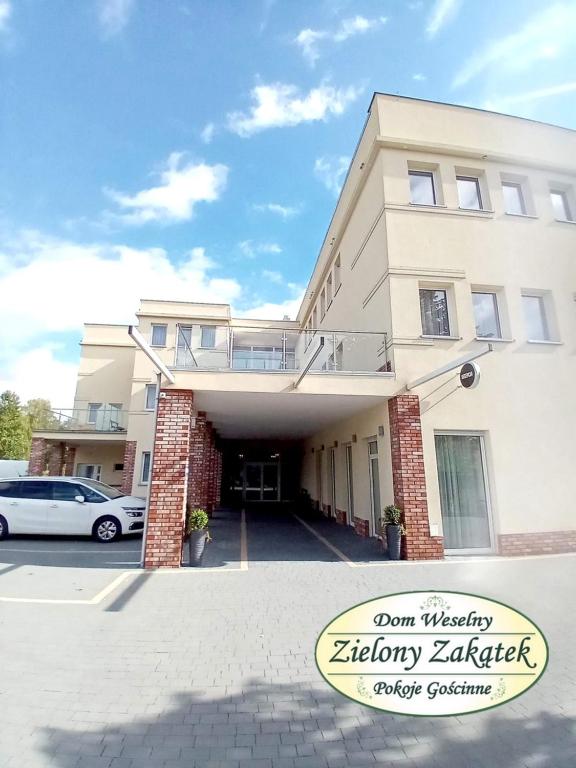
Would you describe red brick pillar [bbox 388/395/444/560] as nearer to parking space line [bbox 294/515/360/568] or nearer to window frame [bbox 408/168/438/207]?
parking space line [bbox 294/515/360/568]

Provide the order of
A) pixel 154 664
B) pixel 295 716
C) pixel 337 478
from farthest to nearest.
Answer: pixel 337 478, pixel 154 664, pixel 295 716

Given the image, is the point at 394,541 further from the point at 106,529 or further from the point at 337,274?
the point at 337,274

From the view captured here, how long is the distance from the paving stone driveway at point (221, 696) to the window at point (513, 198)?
8.72 metres

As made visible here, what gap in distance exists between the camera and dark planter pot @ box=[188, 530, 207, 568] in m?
7.14

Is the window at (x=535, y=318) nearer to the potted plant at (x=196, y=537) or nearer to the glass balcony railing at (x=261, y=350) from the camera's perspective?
the glass balcony railing at (x=261, y=350)

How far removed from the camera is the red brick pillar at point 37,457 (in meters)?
17.0

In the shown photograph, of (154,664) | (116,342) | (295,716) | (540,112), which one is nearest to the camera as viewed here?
(295,716)

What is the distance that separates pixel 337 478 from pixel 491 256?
8283 millimetres

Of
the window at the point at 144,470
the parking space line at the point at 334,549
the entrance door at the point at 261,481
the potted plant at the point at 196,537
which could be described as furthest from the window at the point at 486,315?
the entrance door at the point at 261,481

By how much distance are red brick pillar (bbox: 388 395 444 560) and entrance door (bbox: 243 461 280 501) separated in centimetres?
1485

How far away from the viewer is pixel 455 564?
7.18 metres

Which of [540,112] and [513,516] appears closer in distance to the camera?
[513,516]

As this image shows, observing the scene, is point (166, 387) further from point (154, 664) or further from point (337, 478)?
point (337, 478)

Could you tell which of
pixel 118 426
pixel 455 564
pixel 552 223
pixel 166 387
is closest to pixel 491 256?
pixel 552 223
